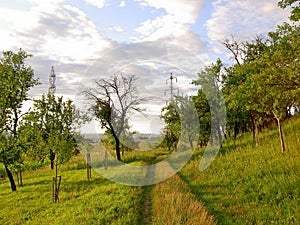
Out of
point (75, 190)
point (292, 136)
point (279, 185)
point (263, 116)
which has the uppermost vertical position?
point (263, 116)

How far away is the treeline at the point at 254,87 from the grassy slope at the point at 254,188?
3.49 meters

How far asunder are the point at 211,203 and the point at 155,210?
286 centimetres

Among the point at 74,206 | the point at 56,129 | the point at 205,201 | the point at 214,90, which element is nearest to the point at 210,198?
the point at 205,201

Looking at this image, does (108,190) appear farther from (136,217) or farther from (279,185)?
(279,185)

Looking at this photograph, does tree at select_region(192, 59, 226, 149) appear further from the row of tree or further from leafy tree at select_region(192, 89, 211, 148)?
the row of tree

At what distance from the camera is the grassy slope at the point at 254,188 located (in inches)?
444

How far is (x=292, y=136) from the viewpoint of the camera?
26.6 meters

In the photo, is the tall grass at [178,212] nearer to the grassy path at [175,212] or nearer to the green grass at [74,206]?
the grassy path at [175,212]

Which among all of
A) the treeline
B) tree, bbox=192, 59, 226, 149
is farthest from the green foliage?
tree, bbox=192, 59, 226, 149

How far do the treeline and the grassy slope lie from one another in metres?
3.49

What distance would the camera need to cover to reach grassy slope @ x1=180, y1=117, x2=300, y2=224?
37.0 feet

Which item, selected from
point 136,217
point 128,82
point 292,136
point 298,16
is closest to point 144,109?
point 128,82

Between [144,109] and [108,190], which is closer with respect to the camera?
[108,190]

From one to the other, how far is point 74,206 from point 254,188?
10.0 meters
